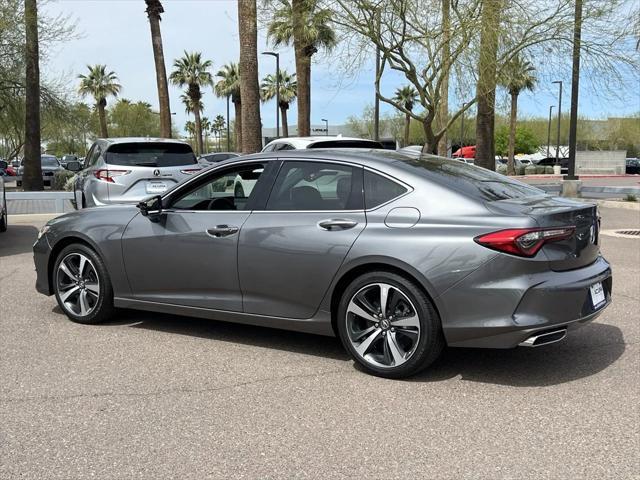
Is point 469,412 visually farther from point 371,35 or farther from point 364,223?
point 371,35

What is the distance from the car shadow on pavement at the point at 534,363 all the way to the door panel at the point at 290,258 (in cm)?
98

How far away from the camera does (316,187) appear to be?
195 inches

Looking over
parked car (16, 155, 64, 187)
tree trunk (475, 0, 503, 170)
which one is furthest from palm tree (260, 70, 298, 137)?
tree trunk (475, 0, 503, 170)

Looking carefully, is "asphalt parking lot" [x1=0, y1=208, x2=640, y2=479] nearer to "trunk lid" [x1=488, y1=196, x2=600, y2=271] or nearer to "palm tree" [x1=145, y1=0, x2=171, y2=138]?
"trunk lid" [x1=488, y1=196, x2=600, y2=271]

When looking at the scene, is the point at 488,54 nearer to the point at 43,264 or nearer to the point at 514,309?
the point at 43,264

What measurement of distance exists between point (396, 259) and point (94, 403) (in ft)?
6.99

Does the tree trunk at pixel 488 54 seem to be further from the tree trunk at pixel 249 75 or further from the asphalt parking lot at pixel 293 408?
the asphalt parking lot at pixel 293 408

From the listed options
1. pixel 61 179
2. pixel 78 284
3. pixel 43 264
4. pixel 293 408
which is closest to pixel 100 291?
pixel 78 284

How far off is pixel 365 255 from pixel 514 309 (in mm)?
1031

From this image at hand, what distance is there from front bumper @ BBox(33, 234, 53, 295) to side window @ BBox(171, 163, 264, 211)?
1481mm

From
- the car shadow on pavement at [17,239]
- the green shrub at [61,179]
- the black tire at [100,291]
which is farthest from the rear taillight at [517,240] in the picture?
the green shrub at [61,179]

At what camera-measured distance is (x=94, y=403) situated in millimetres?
4043

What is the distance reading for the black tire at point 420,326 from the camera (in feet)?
14.0

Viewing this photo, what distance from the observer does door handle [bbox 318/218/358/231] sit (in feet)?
15.0
